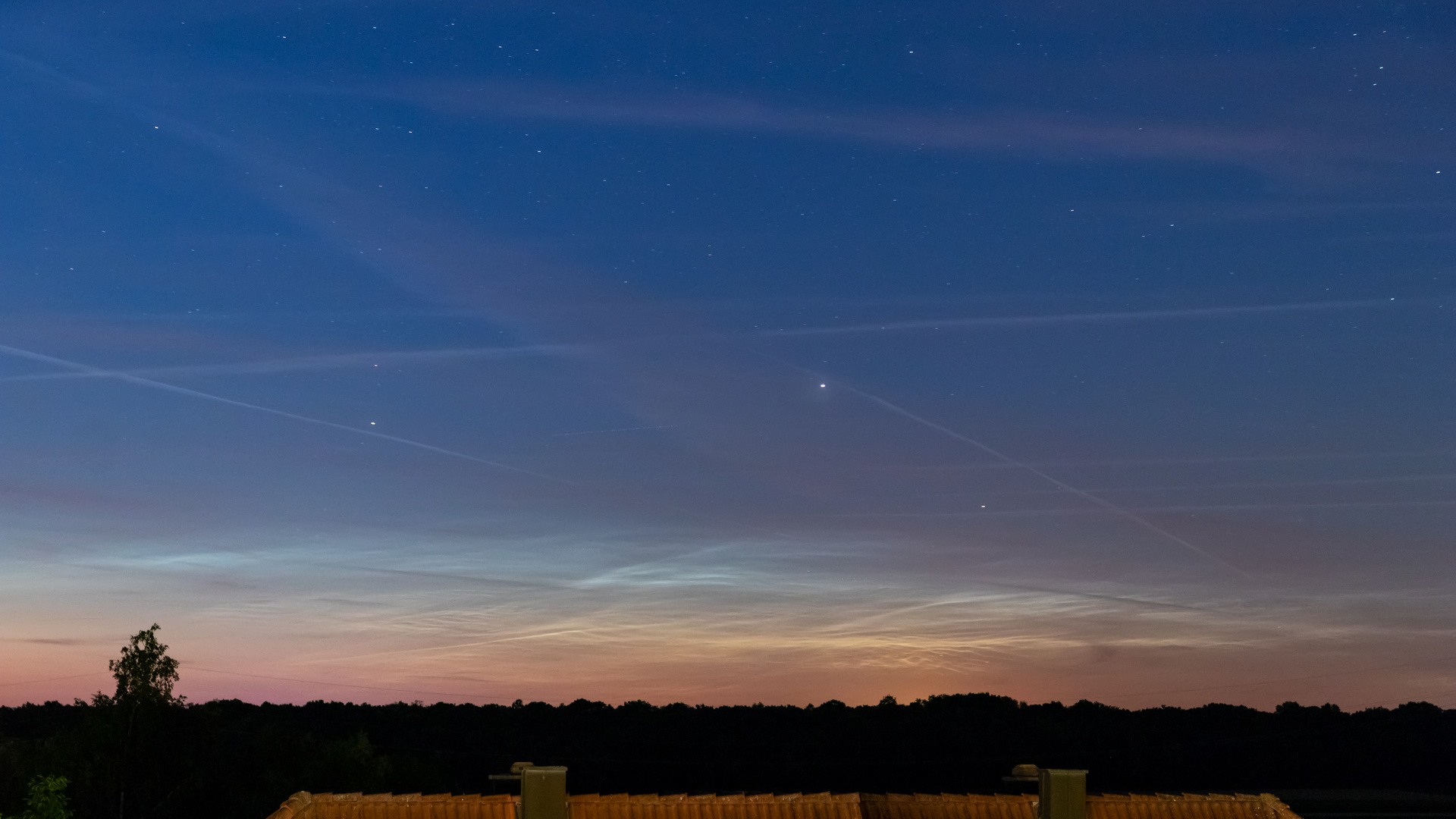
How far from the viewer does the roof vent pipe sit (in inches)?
1224

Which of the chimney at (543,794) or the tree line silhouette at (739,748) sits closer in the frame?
the chimney at (543,794)

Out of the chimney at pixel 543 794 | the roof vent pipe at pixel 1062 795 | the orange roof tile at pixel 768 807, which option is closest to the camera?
the chimney at pixel 543 794

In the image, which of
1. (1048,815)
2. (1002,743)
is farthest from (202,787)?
(1002,743)

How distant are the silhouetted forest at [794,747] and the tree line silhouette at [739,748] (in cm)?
16

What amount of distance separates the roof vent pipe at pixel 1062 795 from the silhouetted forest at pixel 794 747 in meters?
46.5

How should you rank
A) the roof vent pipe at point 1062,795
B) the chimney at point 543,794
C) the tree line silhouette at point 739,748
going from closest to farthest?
the chimney at point 543,794
the roof vent pipe at point 1062,795
the tree line silhouette at point 739,748

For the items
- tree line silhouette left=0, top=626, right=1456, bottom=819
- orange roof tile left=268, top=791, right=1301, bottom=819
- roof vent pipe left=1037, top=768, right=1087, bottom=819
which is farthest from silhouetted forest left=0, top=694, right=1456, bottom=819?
roof vent pipe left=1037, top=768, right=1087, bottom=819

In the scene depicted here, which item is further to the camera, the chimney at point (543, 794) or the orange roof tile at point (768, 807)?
the orange roof tile at point (768, 807)

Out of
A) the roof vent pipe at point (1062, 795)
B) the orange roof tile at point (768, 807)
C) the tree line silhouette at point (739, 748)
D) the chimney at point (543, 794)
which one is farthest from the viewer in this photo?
the tree line silhouette at point (739, 748)

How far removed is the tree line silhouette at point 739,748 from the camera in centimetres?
6831

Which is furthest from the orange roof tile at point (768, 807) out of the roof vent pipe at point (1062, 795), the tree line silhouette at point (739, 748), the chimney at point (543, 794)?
the tree line silhouette at point (739, 748)

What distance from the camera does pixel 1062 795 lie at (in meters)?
31.2

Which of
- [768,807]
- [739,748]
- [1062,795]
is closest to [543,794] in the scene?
[768,807]

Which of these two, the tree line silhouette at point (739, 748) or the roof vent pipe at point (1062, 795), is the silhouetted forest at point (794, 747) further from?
the roof vent pipe at point (1062, 795)
